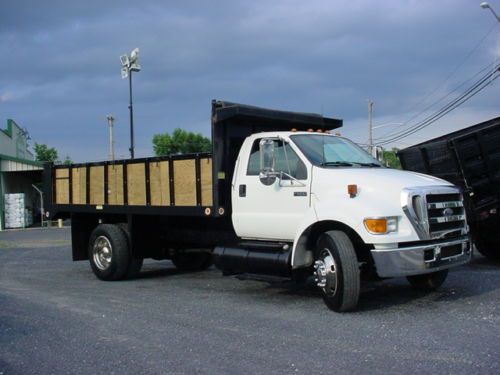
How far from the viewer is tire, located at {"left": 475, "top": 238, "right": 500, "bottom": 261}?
11.0m

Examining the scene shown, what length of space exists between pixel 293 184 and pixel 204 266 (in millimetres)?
4650

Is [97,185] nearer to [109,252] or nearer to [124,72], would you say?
[109,252]

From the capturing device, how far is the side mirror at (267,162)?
7723mm

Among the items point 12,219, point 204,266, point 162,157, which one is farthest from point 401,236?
point 12,219

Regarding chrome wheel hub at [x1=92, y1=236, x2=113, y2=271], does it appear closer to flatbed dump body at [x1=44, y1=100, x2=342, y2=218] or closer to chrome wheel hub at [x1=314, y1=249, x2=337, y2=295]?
flatbed dump body at [x1=44, y1=100, x2=342, y2=218]

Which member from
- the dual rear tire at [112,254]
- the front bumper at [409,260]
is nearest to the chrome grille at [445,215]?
the front bumper at [409,260]

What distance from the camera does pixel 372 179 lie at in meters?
6.93

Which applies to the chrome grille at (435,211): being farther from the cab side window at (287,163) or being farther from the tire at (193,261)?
the tire at (193,261)

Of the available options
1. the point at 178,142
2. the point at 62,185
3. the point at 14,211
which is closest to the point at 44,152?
the point at 178,142

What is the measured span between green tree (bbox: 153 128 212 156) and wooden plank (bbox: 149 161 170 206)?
5090 centimetres

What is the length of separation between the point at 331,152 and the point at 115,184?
13.7 ft

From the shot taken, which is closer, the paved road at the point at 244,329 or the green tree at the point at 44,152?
the paved road at the point at 244,329

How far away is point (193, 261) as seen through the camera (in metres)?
11.6

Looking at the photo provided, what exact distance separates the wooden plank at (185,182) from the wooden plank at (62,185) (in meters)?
3.24
